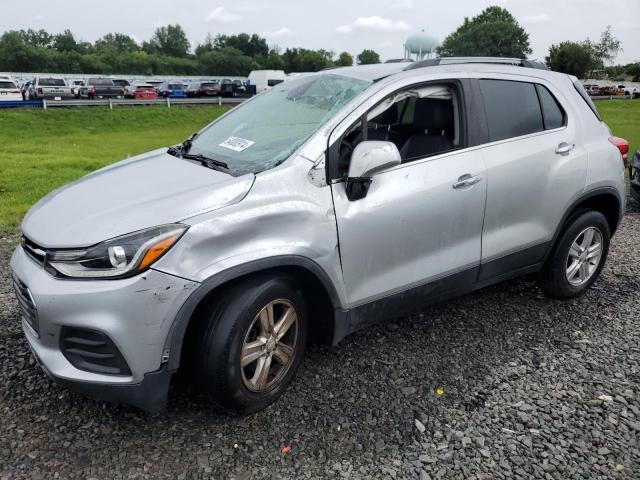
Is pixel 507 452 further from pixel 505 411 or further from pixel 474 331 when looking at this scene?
pixel 474 331

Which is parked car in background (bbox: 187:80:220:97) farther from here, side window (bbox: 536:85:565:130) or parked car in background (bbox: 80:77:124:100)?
side window (bbox: 536:85:565:130)

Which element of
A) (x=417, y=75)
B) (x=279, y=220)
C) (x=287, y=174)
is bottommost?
(x=279, y=220)

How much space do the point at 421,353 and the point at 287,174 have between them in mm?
1549

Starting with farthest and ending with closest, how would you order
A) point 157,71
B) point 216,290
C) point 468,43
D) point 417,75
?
point 157,71 < point 468,43 < point 417,75 < point 216,290

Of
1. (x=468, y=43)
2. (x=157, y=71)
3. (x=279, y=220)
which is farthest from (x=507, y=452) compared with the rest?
(x=157, y=71)

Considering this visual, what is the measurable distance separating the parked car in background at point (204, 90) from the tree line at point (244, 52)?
24.7m

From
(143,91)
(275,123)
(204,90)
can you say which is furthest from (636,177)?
(204,90)

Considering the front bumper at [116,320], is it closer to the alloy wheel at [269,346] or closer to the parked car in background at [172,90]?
the alloy wheel at [269,346]

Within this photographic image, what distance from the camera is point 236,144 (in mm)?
3316

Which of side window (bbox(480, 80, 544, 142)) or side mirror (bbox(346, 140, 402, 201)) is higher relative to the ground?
side window (bbox(480, 80, 544, 142))

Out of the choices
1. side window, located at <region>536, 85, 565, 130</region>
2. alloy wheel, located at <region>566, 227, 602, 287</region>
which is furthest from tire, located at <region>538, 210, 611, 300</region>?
side window, located at <region>536, 85, 565, 130</region>

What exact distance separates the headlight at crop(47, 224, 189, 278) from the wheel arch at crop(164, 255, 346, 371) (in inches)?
9.9

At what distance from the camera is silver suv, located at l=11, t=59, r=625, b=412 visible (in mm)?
2414

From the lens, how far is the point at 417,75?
3.31m
